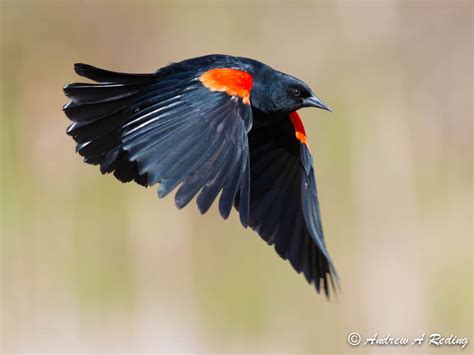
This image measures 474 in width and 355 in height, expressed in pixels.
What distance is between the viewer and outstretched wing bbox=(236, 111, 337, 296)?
356 centimetres

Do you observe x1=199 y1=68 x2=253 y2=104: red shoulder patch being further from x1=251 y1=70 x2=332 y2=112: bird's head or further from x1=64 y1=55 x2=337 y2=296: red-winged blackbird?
x1=251 y1=70 x2=332 y2=112: bird's head

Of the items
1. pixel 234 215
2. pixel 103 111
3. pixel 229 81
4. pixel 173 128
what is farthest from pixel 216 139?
pixel 234 215

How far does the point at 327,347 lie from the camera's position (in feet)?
18.1

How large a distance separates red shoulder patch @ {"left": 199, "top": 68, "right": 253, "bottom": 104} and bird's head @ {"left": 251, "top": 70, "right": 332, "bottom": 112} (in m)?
0.17

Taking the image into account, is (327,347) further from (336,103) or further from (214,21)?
(214,21)

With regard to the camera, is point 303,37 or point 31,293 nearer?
point 31,293

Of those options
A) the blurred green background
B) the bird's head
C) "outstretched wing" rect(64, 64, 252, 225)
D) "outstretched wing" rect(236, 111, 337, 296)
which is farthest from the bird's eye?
the blurred green background

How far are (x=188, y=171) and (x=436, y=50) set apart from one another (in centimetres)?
460

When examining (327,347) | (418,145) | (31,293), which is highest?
(418,145)

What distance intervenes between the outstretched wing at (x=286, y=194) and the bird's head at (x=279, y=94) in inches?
3.3

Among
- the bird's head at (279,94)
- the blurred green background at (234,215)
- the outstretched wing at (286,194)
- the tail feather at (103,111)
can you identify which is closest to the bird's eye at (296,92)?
the bird's head at (279,94)

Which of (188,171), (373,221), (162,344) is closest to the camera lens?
(188,171)

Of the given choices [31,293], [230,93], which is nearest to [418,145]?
[31,293]
